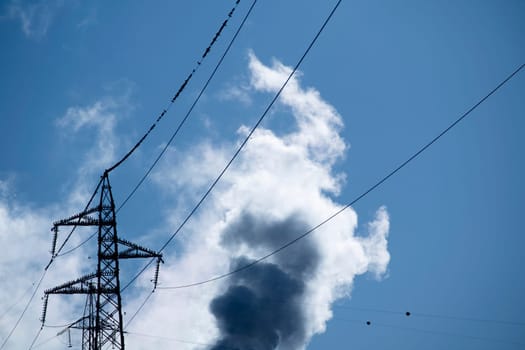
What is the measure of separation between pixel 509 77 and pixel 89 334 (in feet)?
95.8

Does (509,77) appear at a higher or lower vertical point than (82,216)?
lower

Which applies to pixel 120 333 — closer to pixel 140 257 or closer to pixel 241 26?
pixel 140 257

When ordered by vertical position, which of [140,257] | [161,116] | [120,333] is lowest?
[120,333]

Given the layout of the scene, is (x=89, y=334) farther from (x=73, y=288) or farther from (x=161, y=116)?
(x=161, y=116)

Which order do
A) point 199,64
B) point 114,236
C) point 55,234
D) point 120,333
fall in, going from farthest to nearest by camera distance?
point 55,234 → point 114,236 → point 120,333 → point 199,64

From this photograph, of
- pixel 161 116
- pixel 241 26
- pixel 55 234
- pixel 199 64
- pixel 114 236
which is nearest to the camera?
pixel 241 26

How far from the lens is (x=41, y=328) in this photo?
32469mm

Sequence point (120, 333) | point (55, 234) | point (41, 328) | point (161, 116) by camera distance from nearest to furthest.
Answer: point (161, 116), point (120, 333), point (55, 234), point (41, 328)

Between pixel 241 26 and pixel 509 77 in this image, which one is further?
pixel 241 26

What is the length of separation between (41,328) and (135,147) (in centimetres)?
2075

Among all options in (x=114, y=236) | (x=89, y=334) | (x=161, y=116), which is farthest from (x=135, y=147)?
(x=89, y=334)

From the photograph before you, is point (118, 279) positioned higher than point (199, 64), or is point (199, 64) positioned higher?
point (199, 64)

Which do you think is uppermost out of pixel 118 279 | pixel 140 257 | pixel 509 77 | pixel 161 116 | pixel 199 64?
pixel 161 116

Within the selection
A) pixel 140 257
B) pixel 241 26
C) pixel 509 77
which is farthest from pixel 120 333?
pixel 509 77
